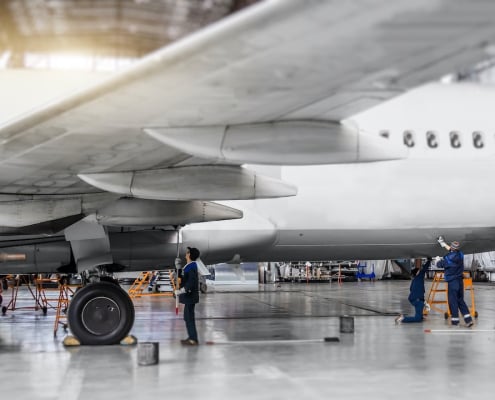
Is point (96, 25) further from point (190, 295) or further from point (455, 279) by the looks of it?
point (190, 295)

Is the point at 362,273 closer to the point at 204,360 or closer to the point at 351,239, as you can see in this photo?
the point at 351,239

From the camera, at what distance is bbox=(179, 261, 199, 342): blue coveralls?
9.64 meters

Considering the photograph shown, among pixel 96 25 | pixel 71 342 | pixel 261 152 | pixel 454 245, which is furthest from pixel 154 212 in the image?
pixel 96 25

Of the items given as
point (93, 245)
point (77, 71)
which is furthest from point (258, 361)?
point (77, 71)

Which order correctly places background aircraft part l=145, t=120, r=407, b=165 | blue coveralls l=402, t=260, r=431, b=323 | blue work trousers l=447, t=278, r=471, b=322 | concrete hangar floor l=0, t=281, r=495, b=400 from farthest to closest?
blue coveralls l=402, t=260, r=431, b=323 → blue work trousers l=447, t=278, r=471, b=322 → concrete hangar floor l=0, t=281, r=495, b=400 → background aircraft part l=145, t=120, r=407, b=165

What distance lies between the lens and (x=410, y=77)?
16.6ft

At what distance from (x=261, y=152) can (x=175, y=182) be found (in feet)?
6.69

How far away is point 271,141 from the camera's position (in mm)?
6160

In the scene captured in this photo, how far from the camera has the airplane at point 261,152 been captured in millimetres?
4441

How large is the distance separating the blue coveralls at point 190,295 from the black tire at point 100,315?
847mm

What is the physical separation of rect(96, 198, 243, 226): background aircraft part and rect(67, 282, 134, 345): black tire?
1.06 meters

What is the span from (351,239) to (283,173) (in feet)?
5.75

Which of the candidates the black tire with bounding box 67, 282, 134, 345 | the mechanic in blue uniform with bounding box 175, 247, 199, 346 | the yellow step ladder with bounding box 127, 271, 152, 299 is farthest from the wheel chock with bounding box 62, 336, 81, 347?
the yellow step ladder with bounding box 127, 271, 152, 299

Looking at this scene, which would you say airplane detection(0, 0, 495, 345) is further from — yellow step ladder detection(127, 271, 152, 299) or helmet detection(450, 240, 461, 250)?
yellow step ladder detection(127, 271, 152, 299)
